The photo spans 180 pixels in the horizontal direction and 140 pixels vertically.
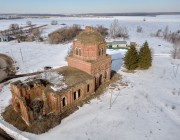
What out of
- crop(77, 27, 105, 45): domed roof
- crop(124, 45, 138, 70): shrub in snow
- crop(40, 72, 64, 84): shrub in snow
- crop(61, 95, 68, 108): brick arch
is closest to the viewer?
crop(61, 95, 68, 108): brick arch

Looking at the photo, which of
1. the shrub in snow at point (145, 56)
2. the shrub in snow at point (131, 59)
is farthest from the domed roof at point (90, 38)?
the shrub in snow at point (145, 56)

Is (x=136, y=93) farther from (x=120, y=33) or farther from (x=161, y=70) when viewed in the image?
(x=120, y=33)

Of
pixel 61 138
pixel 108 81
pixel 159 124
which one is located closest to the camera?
pixel 61 138

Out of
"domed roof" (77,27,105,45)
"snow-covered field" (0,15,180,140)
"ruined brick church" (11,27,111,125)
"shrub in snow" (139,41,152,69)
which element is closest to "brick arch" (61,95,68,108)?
"ruined brick church" (11,27,111,125)

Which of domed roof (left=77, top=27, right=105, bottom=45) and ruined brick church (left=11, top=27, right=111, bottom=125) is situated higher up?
domed roof (left=77, top=27, right=105, bottom=45)

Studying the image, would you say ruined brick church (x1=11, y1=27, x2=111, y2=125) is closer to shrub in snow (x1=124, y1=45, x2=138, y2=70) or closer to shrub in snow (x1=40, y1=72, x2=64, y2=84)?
shrub in snow (x1=40, y1=72, x2=64, y2=84)

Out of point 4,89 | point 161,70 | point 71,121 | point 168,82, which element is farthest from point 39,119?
point 161,70

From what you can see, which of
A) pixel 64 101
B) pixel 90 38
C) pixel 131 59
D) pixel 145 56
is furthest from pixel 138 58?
pixel 64 101
